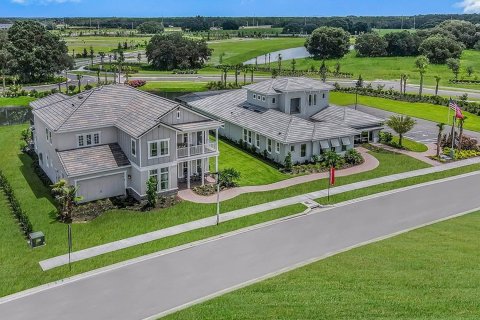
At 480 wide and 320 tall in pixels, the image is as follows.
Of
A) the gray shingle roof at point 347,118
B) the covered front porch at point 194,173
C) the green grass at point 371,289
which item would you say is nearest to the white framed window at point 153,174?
the covered front porch at point 194,173

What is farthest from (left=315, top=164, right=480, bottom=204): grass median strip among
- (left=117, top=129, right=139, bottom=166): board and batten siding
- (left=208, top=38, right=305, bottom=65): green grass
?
(left=208, top=38, right=305, bottom=65): green grass

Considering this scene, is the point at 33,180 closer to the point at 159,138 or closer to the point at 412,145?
the point at 159,138

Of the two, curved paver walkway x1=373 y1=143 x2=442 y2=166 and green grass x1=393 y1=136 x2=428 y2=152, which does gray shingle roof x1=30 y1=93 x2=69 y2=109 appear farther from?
green grass x1=393 y1=136 x2=428 y2=152

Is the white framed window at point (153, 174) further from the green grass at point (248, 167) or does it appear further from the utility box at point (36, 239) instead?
the utility box at point (36, 239)

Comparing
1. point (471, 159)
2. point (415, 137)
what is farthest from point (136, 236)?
point (415, 137)

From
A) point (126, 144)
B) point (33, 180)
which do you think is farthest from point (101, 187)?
point (33, 180)

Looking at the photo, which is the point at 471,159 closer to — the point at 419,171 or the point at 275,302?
the point at 419,171
